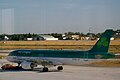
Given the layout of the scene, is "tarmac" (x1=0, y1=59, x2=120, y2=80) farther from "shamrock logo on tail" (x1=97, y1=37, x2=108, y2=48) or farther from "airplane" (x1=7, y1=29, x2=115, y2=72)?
"shamrock logo on tail" (x1=97, y1=37, x2=108, y2=48)

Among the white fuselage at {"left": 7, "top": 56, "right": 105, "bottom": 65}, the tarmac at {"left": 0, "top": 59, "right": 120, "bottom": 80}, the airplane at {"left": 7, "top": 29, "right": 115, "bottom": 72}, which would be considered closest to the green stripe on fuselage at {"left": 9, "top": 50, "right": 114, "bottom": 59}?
the airplane at {"left": 7, "top": 29, "right": 115, "bottom": 72}

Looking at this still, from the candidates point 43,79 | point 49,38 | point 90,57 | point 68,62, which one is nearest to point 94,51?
point 90,57

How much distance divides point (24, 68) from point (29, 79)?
6.70 metres

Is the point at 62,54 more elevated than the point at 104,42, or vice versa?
the point at 104,42

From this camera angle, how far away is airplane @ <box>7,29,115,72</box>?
73.9ft

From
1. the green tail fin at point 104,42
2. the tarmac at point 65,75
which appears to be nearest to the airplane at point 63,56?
the green tail fin at point 104,42

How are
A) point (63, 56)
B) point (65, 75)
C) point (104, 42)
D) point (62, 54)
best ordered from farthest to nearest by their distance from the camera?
1. point (62, 54)
2. point (63, 56)
3. point (104, 42)
4. point (65, 75)

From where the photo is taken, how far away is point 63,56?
24.0m

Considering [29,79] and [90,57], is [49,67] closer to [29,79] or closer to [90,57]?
[90,57]

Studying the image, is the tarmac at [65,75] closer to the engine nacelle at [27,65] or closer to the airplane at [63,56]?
the airplane at [63,56]

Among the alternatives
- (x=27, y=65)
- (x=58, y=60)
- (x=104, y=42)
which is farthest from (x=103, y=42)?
(x=27, y=65)

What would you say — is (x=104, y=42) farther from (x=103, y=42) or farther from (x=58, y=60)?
(x=58, y=60)

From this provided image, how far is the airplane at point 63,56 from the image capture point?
887 inches

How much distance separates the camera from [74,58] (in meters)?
23.4
